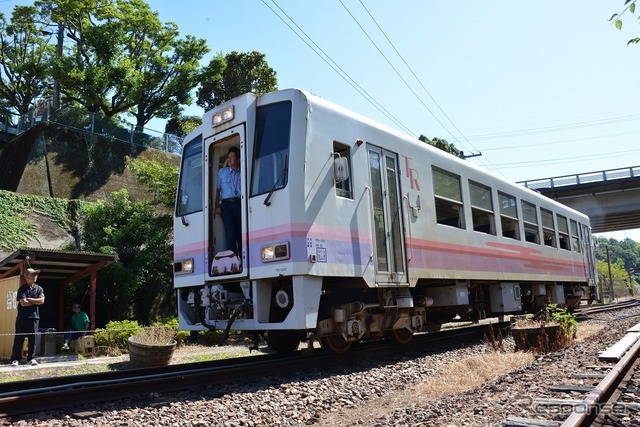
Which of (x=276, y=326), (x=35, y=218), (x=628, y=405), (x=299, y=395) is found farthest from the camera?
(x=35, y=218)

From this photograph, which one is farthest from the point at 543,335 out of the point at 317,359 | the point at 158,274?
the point at 158,274

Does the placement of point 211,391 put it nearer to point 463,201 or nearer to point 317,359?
point 317,359

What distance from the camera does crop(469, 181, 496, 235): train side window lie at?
9.57 meters

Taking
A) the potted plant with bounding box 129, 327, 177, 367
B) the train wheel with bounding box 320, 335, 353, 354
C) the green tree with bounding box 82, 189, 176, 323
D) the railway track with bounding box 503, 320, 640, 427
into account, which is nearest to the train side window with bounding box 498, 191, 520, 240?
the train wheel with bounding box 320, 335, 353, 354

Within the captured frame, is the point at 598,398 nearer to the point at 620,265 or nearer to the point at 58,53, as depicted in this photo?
the point at 58,53

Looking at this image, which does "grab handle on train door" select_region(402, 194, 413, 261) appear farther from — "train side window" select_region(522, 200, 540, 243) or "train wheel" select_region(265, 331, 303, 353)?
"train side window" select_region(522, 200, 540, 243)

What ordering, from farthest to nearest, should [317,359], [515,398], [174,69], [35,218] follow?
[174,69] → [35,218] → [317,359] → [515,398]

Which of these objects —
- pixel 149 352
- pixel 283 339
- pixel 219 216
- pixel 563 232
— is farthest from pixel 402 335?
pixel 563 232

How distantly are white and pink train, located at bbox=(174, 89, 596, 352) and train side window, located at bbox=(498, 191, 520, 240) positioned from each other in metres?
1.71

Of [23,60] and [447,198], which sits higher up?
[23,60]

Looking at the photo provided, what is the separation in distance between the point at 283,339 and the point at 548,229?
8662 millimetres

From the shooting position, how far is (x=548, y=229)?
522 inches

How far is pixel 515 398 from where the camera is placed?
13.8ft

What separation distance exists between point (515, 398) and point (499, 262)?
621 centimetres
